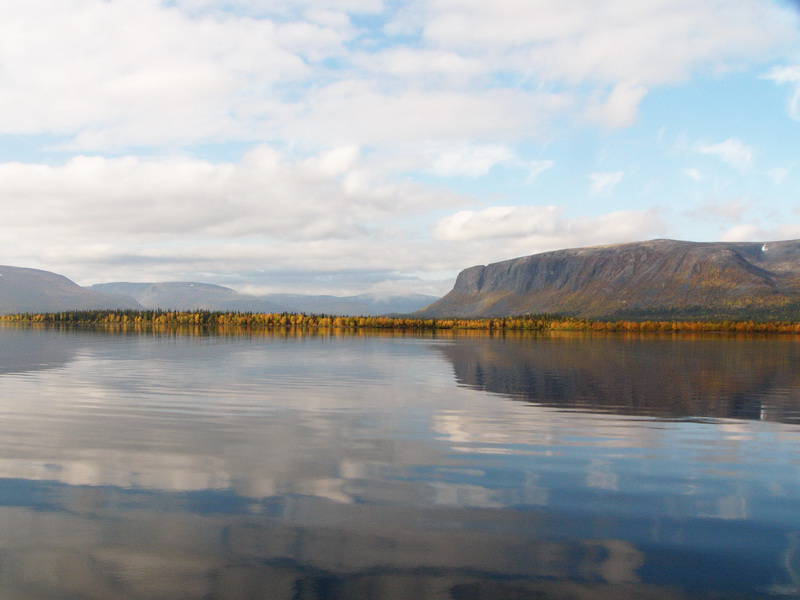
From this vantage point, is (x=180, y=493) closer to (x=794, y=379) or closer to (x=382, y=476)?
(x=382, y=476)

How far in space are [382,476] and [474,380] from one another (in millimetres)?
38458

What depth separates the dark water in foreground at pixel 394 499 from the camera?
14023mm

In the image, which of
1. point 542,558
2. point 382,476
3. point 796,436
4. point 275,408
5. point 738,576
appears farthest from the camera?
point 275,408

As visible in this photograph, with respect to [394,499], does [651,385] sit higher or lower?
higher

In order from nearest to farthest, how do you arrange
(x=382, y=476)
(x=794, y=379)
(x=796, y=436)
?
(x=382, y=476), (x=796, y=436), (x=794, y=379)

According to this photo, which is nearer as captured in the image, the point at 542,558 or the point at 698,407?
the point at 542,558

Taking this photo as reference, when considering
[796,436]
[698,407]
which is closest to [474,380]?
[698,407]

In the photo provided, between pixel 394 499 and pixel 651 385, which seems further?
pixel 651 385

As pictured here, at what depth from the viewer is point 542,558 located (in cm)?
1515

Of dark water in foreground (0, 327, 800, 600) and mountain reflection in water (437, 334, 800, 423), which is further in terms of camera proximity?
mountain reflection in water (437, 334, 800, 423)

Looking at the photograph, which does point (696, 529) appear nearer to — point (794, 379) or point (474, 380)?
point (474, 380)

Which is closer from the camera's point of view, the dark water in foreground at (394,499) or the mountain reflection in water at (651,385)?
the dark water in foreground at (394,499)

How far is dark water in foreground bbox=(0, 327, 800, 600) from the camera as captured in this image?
14.0 m

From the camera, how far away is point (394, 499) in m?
19.7
